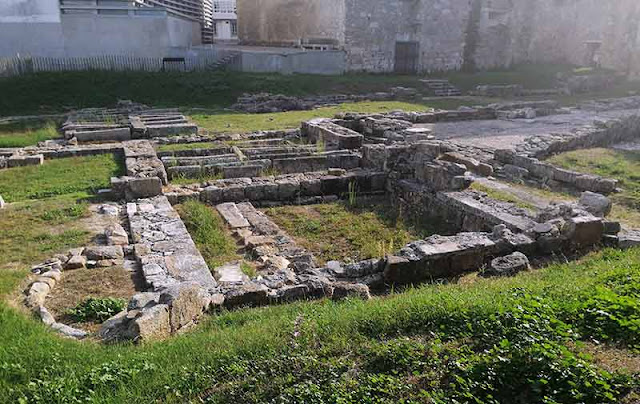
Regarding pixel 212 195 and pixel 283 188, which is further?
pixel 283 188

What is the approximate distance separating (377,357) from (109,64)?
2385cm

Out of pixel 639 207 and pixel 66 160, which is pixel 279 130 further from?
pixel 639 207

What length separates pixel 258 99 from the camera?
22.8 m

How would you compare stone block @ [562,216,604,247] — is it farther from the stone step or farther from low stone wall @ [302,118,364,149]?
low stone wall @ [302,118,364,149]

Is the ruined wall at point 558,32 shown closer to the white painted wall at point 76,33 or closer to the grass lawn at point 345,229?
the white painted wall at point 76,33

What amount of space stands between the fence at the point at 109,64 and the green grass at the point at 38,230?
15496 mm

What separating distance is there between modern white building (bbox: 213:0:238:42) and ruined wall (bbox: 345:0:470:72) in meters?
25.1

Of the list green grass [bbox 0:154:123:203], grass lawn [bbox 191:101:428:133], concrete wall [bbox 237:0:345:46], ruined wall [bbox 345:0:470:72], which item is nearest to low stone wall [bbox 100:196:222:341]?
green grass [bbox 0:154:123:203]

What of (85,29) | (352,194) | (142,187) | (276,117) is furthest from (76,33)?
(352,194)

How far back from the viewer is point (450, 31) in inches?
Answer: 1271

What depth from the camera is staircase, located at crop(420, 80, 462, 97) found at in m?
27.5

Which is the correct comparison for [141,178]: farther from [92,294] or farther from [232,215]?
[92,294]

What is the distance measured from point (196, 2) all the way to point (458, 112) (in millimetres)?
23224

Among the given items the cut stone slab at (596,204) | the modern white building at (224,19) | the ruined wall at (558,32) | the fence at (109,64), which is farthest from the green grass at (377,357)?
the modern white building at (224,19)
